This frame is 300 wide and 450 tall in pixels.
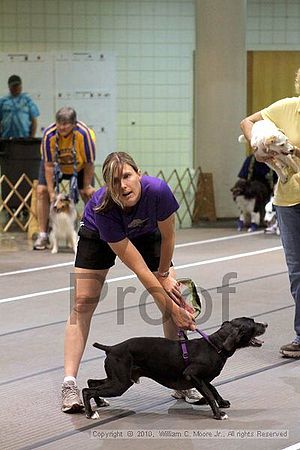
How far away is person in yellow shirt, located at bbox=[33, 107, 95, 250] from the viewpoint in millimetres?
8438

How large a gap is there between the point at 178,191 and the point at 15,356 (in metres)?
8.66

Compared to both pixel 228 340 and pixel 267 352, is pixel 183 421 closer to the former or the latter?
pixel 228 340

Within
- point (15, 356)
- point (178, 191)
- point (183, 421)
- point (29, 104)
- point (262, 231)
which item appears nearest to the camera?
point (183, 421)

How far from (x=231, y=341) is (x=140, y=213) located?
0.65 m

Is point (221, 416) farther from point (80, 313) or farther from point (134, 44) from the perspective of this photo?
point (134, 44)

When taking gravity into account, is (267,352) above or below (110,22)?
below

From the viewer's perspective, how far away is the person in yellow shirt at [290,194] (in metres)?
4.66

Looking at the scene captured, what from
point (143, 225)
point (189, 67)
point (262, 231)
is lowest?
point (262, 231)

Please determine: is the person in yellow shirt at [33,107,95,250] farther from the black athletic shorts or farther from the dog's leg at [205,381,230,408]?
the dog's leg at [205,381,230,408]

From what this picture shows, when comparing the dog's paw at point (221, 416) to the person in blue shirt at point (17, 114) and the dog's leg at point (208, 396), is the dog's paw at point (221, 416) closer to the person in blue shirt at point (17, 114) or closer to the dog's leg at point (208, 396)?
the dog's leg at point (208, 396)

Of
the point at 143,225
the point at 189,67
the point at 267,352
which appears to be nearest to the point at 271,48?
the point at 189,67

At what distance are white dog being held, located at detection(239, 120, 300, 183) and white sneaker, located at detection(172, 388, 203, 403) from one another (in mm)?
1169

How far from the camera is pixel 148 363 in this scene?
3.89m

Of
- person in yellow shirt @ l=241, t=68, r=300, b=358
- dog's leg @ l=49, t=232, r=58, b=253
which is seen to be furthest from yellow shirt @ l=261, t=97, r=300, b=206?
dog's leg @ l=49, t=232, r=58, b=253
